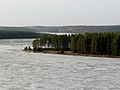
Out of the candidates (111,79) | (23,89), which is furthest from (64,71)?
(23,89)

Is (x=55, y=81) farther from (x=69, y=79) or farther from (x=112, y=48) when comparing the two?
(x=112, y=48)

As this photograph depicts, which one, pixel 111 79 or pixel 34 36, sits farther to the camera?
pixel 34 36

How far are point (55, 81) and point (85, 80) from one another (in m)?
2.37

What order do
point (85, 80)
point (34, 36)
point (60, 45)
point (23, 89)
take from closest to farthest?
point (23, 89), point (85, 80), point (60, 45), point (34, 36)

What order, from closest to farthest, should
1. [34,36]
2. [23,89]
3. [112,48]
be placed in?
[23,89] < [112,48] < [34,36]

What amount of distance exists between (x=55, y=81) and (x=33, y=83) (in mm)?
1804

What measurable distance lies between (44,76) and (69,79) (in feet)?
7.81

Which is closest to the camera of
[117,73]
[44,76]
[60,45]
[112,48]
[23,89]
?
[23,89]

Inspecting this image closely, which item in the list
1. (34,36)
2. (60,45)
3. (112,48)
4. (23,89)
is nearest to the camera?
(23,89)

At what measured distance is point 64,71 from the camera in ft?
101

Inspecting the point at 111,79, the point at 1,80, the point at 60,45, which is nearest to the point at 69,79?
the point at 111,79

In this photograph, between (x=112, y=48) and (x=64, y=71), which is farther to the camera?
(x=112, y=48)

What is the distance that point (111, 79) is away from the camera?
26250 millimetres

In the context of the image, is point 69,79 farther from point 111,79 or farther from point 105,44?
point 105,44
